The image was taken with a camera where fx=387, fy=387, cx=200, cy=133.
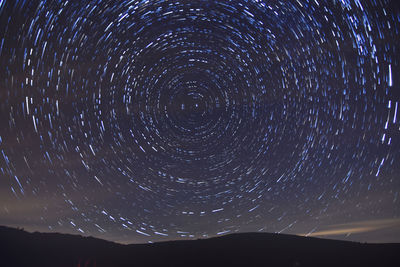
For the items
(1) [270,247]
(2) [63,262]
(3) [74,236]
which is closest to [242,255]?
(1) [270,247]

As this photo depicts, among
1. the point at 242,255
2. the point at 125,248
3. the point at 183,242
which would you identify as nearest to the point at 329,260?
the point at 242,255

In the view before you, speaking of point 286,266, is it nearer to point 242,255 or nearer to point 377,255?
point 242,255

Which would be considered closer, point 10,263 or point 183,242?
point 10,263

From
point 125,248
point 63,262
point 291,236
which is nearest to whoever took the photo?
point 63,262

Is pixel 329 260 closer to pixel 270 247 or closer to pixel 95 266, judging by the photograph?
pixel 270 247

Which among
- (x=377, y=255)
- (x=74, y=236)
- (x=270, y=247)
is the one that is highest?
(x=74, y=236)

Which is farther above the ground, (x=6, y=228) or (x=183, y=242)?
(x=6, y=228)

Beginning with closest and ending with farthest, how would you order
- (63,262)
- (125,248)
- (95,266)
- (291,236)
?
(95,266) < (63,262) < (125,248) < (291,236)
